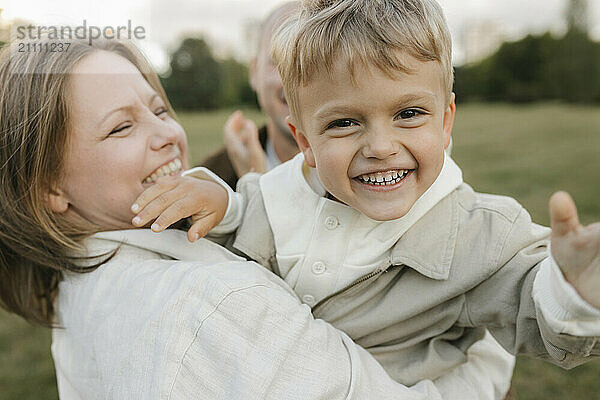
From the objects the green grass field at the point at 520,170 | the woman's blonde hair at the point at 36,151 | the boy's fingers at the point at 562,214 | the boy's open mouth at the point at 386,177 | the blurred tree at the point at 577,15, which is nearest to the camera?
the boy's fingers at the point at 562,214

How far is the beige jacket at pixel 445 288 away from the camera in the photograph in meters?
1.55

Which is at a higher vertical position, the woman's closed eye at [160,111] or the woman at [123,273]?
the woman's closed eye at [160,111]

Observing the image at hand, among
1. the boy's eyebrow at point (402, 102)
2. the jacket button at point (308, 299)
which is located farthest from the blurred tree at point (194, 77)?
the boy's eyebrow at point (402, 102)

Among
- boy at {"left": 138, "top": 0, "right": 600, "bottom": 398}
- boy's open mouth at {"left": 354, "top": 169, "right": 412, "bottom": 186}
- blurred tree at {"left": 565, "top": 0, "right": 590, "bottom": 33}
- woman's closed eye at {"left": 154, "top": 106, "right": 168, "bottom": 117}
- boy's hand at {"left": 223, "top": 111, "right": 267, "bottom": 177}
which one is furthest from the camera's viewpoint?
blurred tree at {"left": 565, "top": 0, "right": 590, "bottom": 33}

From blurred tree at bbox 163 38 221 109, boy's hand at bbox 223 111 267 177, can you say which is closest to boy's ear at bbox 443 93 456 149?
boy's hand at bbox 223 111 267 177

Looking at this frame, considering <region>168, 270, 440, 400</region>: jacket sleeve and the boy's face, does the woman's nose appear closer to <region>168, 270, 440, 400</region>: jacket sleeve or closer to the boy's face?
the boy's face

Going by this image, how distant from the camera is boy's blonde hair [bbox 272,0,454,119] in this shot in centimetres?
142

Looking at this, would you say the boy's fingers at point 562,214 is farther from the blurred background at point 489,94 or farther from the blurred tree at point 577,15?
the blurred tree at point 577,15

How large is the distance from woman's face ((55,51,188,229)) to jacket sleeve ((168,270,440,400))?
2.12 ft

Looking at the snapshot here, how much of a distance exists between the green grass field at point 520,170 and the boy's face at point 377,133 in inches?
126

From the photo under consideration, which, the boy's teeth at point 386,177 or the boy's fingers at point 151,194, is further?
the boy's fingers at point 151,194

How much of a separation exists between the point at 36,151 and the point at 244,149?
118 cm

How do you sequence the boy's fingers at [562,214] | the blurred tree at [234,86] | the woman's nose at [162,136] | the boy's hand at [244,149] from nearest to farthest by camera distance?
the boy's fingers at [562,214]
the woman's nose at [162,136]
the boy's hand at [244,149]
the blurred tree at [234,86]

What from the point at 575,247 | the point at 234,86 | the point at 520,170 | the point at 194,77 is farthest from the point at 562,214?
the point at 234,86
